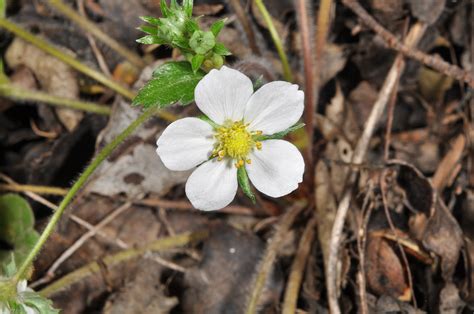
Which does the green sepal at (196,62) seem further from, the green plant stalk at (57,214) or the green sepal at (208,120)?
the green plant stalk at (57,214)

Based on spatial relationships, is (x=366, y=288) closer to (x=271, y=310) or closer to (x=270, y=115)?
(x=271, y=310)

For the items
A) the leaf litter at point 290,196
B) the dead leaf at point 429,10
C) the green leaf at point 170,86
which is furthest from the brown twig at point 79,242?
the dead leaf at point 429,10

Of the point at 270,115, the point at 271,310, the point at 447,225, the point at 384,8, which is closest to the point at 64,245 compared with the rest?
the point at 271,310

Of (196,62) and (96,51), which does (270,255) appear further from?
(96,51)

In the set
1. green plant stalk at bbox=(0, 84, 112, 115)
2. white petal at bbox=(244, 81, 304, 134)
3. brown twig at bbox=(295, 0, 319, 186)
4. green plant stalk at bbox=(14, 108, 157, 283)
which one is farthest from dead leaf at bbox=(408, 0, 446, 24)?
green plant stalk at bbox=(0, 84, 112, 115)

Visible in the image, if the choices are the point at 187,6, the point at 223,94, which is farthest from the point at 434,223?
the point at 187,6

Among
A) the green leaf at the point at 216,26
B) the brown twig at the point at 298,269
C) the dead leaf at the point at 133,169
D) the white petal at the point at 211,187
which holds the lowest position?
the brown twig at the point at 298,269

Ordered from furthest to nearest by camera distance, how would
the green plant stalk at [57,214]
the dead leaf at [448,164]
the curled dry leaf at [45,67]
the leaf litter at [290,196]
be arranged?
the curled dry leaf at [45,67] < the dead leaf at [448,164] < the leaf litter at [290,196] < the green plant stalk at [57,214]

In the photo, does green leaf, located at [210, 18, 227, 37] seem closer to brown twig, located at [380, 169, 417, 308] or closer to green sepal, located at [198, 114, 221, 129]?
green sepal, located at [198, 114, 221, 129]

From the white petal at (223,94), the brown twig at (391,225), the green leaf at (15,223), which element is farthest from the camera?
the green leaf at (15,223)
